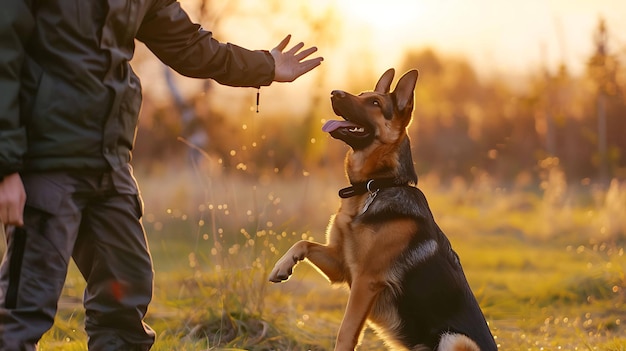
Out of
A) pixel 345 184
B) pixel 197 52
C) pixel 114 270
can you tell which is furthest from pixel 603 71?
pixel 114 270

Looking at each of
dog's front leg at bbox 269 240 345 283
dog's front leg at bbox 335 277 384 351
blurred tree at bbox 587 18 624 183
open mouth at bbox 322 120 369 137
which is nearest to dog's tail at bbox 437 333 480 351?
dog's front leg at bbox 335 277 384 351

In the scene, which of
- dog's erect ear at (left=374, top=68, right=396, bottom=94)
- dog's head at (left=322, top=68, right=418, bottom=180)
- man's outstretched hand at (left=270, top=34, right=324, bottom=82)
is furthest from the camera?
dog's erect ear at (left=374, top=68, right=396, bottom=94)

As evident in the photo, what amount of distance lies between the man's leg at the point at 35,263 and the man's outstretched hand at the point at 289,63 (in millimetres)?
1312

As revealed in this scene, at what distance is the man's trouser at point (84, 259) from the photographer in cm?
308

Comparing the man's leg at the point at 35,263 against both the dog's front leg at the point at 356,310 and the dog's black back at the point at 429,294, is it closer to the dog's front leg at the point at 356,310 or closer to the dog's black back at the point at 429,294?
the dog's front leg at the point at 356,310

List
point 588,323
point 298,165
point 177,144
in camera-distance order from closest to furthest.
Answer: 1. point 588,323
2. point 298,165
3. point 177,144

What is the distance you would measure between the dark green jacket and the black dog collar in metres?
1.42

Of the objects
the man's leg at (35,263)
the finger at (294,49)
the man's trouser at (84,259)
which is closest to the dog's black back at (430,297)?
the finger at (294,49)

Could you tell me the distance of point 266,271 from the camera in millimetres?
5426

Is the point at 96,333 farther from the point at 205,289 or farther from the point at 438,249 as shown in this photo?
the point at 205,289

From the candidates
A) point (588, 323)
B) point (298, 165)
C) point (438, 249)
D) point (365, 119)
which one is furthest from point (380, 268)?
point (298, 165)

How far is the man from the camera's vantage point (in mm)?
2973

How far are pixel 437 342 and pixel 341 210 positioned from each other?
0.83 metres

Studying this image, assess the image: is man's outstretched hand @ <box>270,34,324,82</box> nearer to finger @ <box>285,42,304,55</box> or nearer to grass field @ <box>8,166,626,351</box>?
finger @ <box>285,42,304,55</box>
